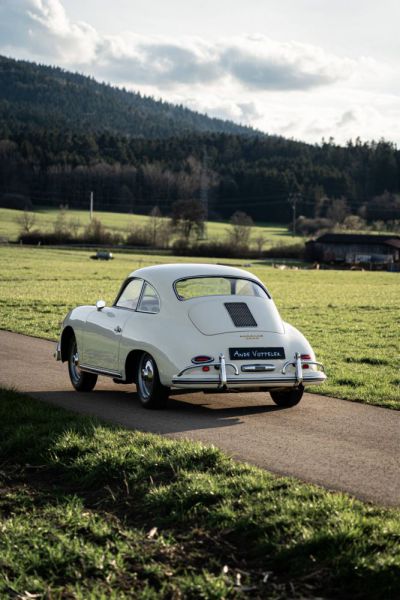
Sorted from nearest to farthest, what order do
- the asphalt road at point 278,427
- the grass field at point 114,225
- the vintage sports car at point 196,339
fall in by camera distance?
the asphalt road at point 278,427
the vintage sports car at point 196,339
the grass field at point 114,225

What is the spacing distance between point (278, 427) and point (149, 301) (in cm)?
271

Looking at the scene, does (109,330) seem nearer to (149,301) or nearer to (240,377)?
(149,301)

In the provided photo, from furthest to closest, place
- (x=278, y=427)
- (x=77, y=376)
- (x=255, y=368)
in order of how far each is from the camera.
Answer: (x=77, y=376) < (x=255, y=368) < (x=278, y=427)

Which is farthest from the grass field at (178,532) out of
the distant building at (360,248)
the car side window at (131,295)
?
the distant building at (360,248)

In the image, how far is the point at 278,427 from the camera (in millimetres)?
9773

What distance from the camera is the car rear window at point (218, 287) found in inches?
452

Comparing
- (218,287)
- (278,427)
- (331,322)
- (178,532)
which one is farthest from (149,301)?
(331,322)

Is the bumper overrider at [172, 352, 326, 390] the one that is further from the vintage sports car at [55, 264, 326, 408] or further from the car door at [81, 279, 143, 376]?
the car door at [81, 279, 143, 376]

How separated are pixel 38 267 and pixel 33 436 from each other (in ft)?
188

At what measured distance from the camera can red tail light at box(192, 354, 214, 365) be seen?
1044 centimetres

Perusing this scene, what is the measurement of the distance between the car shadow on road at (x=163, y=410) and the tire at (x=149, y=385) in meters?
0.10

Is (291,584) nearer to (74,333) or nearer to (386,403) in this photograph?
(386,403)

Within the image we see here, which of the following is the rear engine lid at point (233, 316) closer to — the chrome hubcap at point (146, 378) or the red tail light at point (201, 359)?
the red tail light at point (201, 359)

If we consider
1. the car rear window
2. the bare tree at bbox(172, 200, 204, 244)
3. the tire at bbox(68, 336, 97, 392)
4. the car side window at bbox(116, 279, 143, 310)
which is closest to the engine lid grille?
the car rear window
